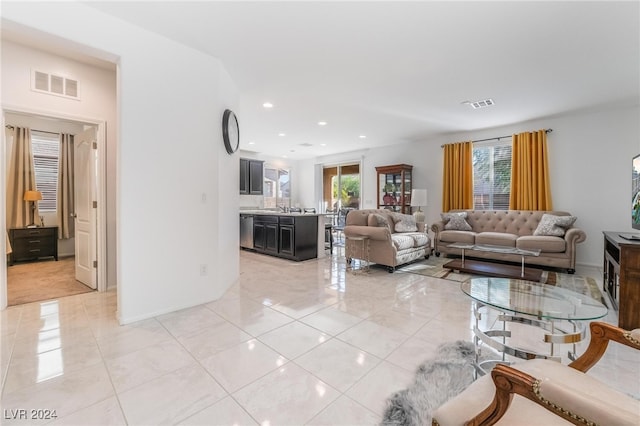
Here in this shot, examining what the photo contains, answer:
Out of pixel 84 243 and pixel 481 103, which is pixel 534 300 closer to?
pixel 481 103

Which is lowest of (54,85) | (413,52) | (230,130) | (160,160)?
(160,160)

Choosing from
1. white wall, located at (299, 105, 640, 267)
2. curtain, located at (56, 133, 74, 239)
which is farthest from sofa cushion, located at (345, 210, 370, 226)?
curtain, located at (56, 133, 74, 239)

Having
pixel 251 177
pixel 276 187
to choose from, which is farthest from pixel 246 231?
pixel 276 187

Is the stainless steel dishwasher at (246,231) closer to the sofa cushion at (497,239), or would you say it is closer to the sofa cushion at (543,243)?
the sofa cushion at (497,239)

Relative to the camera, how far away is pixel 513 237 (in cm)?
476

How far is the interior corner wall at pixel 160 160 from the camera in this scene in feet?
7.99

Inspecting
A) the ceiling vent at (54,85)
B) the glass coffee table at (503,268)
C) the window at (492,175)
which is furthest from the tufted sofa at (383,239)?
the ceiling vent at (54,85)

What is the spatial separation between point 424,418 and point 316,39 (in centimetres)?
296

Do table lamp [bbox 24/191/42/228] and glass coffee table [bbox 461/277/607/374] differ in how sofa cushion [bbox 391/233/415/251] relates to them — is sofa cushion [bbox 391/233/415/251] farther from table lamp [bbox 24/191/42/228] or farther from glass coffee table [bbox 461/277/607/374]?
table lamp [bbox 24/191/42/228]

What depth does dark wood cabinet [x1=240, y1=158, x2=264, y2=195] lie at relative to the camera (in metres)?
7.05

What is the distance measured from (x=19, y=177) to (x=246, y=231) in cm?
392

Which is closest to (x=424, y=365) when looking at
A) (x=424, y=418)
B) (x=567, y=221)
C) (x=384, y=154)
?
(x=424, y=418)

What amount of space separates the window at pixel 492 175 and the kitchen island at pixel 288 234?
3.41m

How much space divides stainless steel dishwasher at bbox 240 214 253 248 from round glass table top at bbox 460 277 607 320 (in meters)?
4.65
